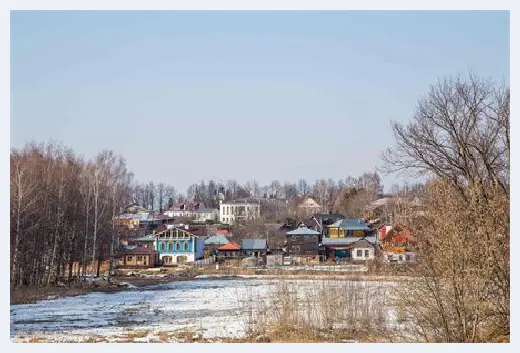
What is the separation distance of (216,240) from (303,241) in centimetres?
388

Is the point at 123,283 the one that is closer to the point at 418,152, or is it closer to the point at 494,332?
the point at 418,152

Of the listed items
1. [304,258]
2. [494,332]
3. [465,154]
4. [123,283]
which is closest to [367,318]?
[494,332]

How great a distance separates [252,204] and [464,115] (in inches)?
700

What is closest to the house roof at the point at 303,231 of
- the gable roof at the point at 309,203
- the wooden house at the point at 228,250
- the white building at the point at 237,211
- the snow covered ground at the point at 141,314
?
the gable roof at the point at 309,203

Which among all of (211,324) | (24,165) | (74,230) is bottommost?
(211,324)

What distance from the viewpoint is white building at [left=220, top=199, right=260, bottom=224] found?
29781 millimetres

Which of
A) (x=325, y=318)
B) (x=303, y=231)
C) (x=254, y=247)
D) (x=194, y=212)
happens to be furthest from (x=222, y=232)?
(x=325, y=318)

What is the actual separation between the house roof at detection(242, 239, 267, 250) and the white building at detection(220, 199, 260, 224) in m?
1.79

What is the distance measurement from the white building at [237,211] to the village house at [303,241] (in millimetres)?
2421

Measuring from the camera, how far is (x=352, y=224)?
27312mm

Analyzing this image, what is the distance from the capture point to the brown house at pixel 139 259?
26.0 metres

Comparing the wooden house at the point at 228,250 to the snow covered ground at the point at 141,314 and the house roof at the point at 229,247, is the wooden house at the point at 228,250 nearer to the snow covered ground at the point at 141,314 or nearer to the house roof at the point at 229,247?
the house roof at the point at 229,247
